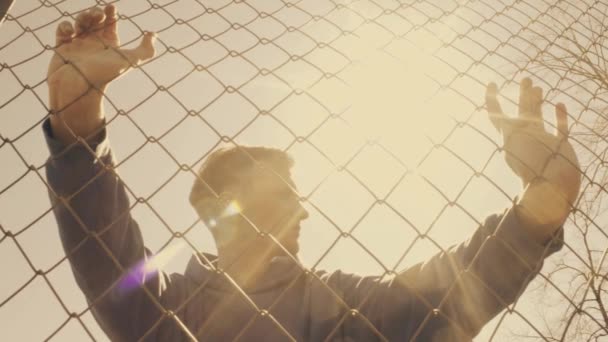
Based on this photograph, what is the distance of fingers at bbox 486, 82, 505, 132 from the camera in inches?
68.1

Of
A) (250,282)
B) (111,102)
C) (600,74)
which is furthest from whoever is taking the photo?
(600,74)

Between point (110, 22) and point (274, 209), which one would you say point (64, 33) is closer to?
point (110, 22)

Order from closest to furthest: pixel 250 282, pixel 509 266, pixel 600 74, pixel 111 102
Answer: pixel 509 266
pixel 111 102
pixel 250 282
pixel 600 74

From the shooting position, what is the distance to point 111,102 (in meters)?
1.71

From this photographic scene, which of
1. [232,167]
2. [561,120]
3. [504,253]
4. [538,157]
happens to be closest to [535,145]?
[538,157]

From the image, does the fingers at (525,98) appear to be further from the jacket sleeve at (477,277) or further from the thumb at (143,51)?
the thumb at (143,51)

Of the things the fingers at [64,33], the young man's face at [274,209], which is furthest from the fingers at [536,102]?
the fingers at [64,33]

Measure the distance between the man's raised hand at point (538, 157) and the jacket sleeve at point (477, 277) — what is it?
69 mm

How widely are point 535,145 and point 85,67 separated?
59.4 inches

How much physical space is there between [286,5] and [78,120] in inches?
43.5

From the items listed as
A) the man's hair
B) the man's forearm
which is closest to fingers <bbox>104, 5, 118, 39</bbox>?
the man's forearm

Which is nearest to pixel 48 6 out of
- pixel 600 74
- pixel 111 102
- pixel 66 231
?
pixel 111 102

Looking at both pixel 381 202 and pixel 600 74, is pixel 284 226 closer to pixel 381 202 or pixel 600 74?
pixel 381 202

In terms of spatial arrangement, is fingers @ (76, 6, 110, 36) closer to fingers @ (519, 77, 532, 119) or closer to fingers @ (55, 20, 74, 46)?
fingers @ (55, 20, 74, 46)
